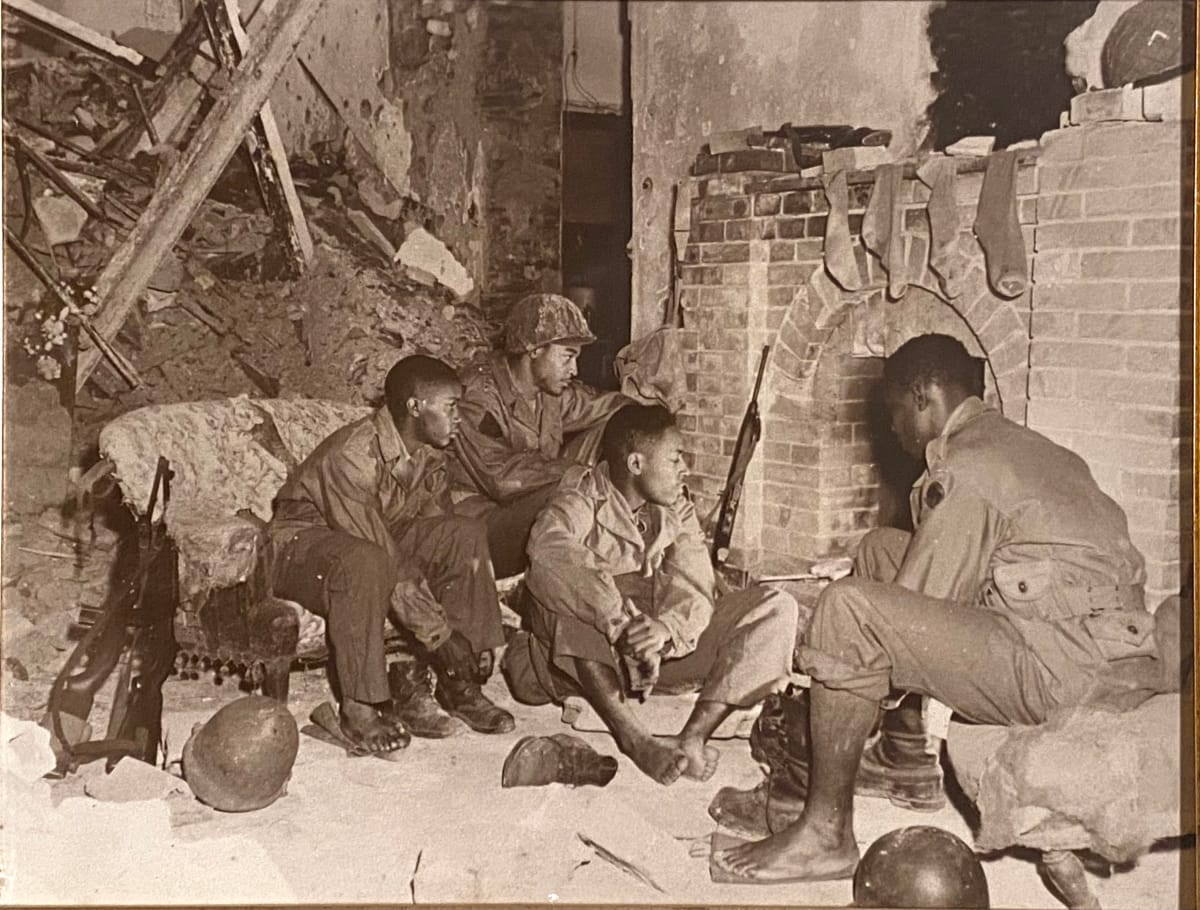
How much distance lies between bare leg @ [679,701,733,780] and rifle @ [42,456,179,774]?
4.71ft

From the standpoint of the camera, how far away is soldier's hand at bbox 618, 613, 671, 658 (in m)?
3.16

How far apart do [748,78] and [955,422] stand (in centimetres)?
116

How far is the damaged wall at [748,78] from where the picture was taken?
128 inches

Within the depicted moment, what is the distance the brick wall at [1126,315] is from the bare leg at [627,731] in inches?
53.5

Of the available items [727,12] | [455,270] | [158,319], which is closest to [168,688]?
[158,319]

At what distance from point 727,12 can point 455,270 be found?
3.57 ft

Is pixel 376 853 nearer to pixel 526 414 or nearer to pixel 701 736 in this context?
pixel 701 736

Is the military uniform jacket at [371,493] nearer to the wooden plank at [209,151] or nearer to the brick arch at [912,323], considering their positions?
the wooden plank at [209,151]

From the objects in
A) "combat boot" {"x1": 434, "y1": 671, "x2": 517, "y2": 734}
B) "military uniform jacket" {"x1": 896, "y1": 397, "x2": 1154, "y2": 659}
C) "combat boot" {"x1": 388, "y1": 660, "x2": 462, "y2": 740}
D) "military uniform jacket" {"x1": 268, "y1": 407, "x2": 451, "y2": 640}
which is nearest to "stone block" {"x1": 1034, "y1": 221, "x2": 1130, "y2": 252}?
"military uniform jacket" {"x1": 896, "y1": 397, "x2": 1154, "y2": 659}

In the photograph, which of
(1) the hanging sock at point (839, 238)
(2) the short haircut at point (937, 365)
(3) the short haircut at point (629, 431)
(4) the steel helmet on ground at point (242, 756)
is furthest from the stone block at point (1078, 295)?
(4) the steel helmet on ground at point (242, 756)

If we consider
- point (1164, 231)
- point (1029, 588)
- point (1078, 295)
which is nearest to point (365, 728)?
point (1029, 588)

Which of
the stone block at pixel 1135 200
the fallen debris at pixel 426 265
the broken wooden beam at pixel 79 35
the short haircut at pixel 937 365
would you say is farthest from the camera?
the fallen debris at pixel 426 265

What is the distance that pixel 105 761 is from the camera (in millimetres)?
3088

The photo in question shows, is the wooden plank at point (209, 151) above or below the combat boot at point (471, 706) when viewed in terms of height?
above
